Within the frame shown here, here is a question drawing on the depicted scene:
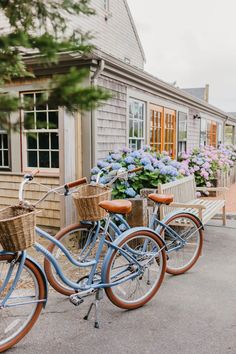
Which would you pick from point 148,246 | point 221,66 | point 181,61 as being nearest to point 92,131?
point 148,246

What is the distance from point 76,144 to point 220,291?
3226 mm

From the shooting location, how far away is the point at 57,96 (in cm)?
128

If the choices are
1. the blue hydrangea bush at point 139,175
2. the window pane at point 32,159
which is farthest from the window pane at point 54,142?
the blue hydrangea bush at point 139,175

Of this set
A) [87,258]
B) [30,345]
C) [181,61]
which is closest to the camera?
[30,345]

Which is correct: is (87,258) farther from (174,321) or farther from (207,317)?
(207,317)

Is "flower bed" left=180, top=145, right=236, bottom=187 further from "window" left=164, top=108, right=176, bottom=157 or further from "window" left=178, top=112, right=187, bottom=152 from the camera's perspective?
"window" left=178, top=112, right=187, bottom=152

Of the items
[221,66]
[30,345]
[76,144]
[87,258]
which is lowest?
[30,345]

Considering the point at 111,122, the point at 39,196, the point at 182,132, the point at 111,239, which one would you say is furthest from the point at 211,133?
the point at 111,239

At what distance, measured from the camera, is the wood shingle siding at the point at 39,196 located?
239 inches

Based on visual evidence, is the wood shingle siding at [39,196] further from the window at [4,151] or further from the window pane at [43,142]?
the window pane at [43,142]

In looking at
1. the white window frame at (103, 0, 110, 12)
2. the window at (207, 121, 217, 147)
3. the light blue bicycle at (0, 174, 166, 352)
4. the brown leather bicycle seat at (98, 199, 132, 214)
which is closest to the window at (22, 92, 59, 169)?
the light blue bicycle at (0, 174, 166, 352)

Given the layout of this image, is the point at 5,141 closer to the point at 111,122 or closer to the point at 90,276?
the point at 111,122

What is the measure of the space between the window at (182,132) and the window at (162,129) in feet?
1.64

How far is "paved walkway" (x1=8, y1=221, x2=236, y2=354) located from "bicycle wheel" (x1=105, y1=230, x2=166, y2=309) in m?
0.10
